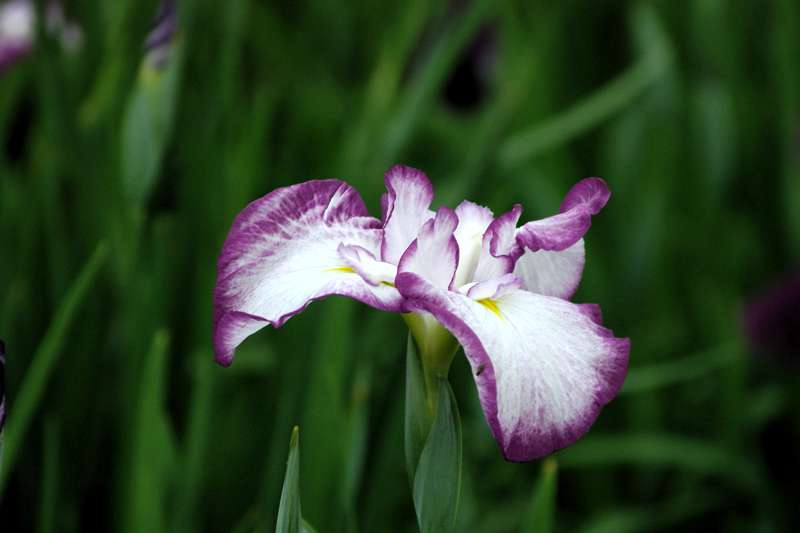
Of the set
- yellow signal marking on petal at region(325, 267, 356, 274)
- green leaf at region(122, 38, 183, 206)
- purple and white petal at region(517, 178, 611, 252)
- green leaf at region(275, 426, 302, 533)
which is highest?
green leaf at region(122, 38, 183, 206)

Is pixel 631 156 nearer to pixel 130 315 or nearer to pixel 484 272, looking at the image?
pixel 130 315

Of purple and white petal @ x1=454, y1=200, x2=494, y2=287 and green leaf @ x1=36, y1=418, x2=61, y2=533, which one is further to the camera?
green leaf @ x1=36, y1=418, x2=61, y2=533

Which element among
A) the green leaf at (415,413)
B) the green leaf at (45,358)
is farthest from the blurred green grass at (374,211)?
the green leaf at (415,413)

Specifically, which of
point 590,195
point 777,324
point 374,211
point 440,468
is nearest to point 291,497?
point 440,468

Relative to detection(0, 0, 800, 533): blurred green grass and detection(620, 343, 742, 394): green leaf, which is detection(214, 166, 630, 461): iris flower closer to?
detection(0, 0, 800, 533): blurred green grass

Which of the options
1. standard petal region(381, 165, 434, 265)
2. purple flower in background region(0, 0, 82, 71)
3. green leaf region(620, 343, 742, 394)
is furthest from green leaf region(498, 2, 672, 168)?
standard petal region(381, 165, 434, 265)

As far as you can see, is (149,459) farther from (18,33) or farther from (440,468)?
(18,33)
